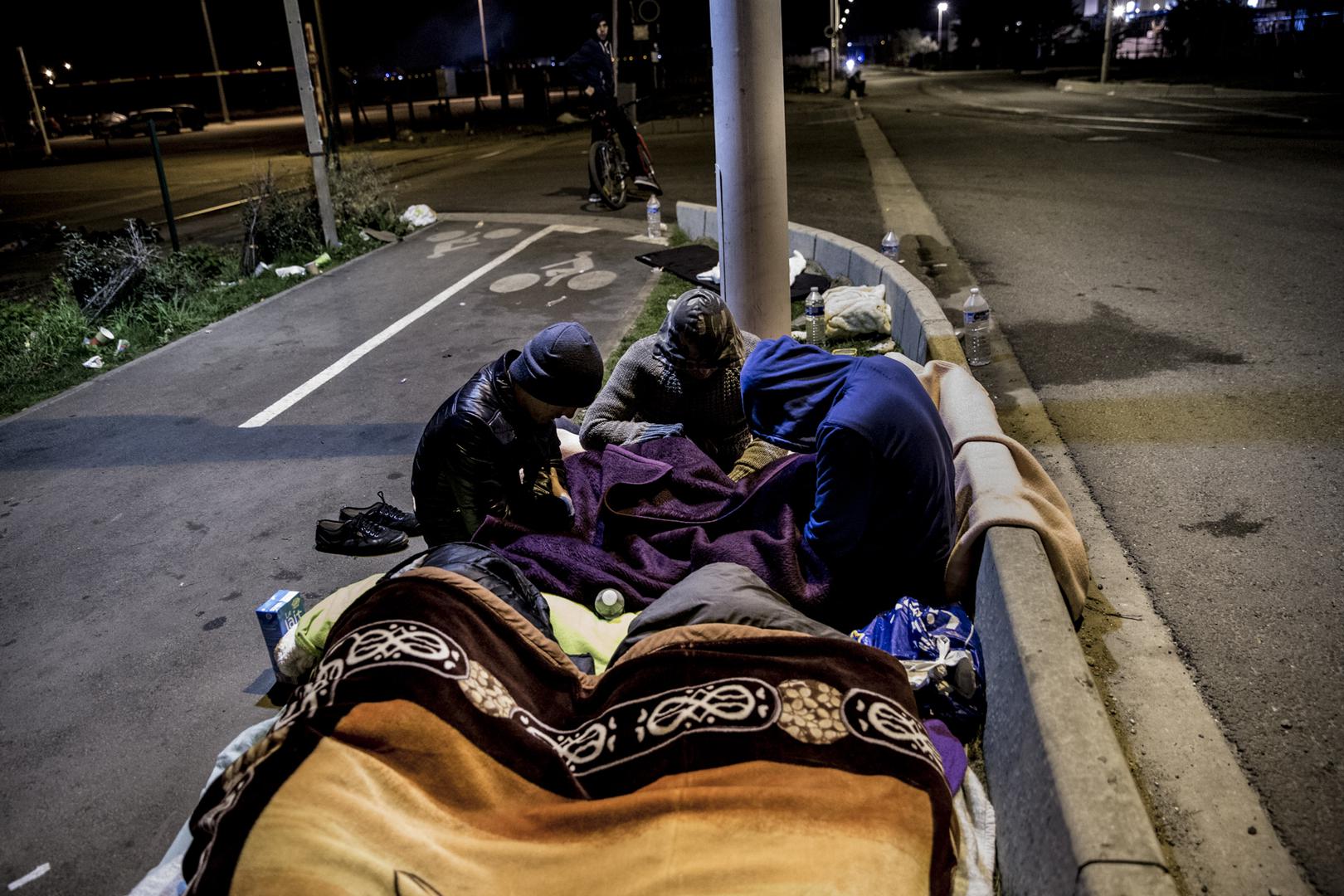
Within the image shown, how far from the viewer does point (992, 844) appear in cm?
229

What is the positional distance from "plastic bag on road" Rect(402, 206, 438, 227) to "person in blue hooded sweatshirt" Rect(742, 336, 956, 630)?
951cm

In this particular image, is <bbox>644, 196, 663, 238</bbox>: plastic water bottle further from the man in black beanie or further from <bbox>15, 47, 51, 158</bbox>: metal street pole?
<bbox>15, 47, 51, 158</bbox>: metal street pole

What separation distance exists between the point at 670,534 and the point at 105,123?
3989cm

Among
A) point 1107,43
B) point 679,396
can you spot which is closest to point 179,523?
point 679,396

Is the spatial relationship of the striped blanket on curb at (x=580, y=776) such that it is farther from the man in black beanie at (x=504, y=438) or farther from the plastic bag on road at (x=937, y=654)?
the man in black beanie at (x=504, y=438)

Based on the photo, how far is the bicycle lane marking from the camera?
5824 mm

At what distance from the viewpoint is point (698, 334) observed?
3.75 m

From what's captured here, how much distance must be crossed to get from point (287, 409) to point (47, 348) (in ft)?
8.93

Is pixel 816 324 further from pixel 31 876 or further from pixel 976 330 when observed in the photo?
pixel 31 876

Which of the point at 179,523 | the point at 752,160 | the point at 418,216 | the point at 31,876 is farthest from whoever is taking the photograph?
the point at 418,216

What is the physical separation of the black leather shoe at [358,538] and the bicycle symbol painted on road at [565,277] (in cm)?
454

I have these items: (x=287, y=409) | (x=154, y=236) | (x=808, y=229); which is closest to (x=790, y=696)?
(x=287, y=409)

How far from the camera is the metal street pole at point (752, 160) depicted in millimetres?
4684

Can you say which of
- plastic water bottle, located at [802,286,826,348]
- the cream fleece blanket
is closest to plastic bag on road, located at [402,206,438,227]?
plastic water bottle, located at [802,286,826,348]
